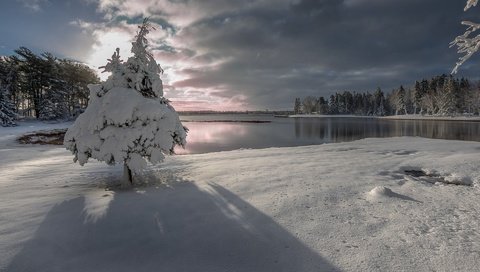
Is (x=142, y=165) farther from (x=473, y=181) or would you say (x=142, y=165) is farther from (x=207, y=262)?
(x=473, y=181)

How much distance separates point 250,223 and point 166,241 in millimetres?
1880

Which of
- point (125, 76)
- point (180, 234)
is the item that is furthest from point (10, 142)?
point (180, 234)

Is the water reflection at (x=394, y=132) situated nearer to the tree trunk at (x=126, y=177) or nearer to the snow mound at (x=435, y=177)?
the snow mound at (x=435, y=177)

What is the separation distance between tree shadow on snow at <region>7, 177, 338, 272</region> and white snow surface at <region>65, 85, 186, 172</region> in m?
2.15

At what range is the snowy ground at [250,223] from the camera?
16.2 feet

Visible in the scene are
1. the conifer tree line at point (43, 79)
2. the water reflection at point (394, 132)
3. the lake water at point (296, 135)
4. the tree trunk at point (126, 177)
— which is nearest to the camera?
the tree trunk at point (126, 177)

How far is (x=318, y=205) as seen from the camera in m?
7.28

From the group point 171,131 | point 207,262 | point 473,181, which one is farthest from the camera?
point 171,131

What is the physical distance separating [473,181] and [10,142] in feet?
128

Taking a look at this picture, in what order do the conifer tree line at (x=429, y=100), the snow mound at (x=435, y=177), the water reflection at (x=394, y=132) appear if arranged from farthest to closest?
the conifer tree line at (x=429, y=100), the water reflection at (x=394, y=132), the snow mound at (x=435, y=177)

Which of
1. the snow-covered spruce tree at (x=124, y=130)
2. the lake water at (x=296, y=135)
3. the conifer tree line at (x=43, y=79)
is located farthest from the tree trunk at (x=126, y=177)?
the conifer tree line at (x=43, y=79)

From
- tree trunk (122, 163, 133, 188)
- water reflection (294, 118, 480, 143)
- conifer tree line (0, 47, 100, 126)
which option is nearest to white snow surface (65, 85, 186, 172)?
tree trunk (122, 163, 133, 188)

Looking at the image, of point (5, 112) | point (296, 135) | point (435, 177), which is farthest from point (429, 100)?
point (5, 112)

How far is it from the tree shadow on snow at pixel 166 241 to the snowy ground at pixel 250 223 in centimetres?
2
